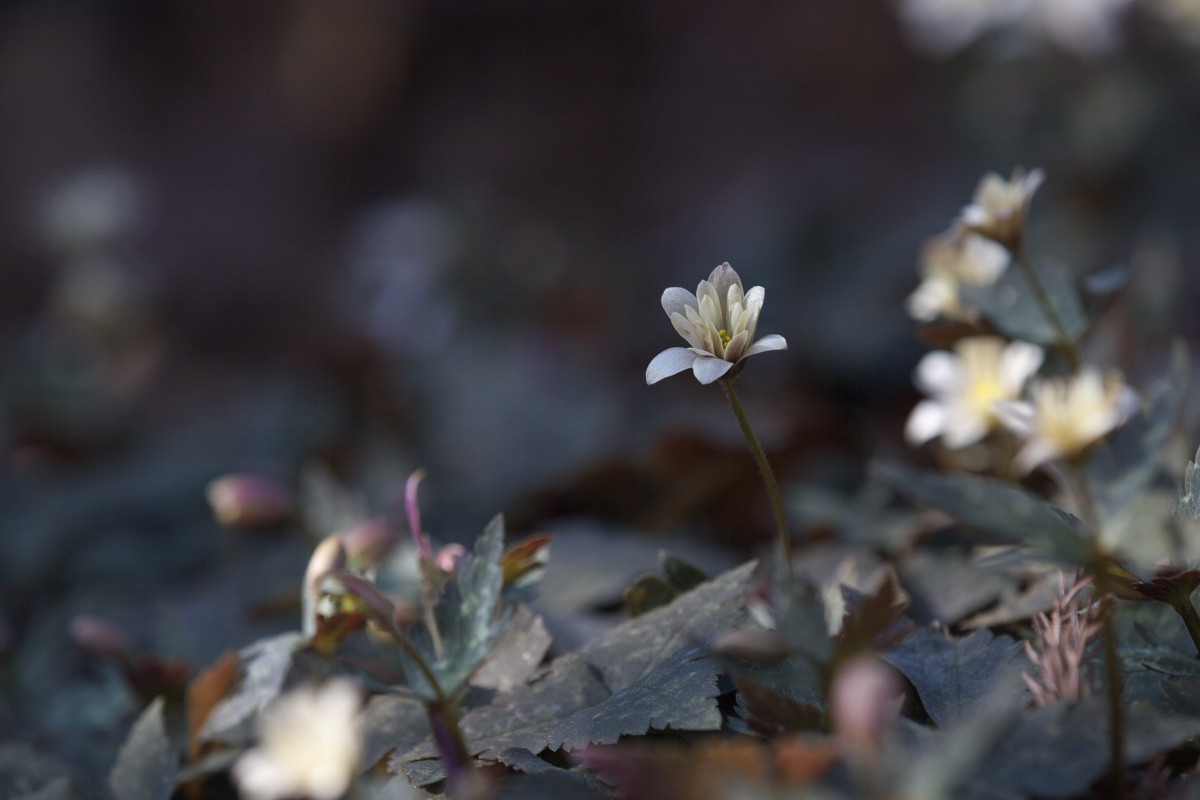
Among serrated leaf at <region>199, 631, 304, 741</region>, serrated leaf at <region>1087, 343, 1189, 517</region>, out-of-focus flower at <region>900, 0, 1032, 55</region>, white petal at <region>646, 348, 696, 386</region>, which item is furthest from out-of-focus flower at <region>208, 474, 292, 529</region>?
out-of-focus flower at <region>900, 0, 1032, 55</region>

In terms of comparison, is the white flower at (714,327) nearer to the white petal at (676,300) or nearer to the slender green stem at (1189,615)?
the white petal at (676,300)

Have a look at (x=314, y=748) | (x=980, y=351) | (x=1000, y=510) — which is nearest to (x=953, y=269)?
(x=980, y=351)

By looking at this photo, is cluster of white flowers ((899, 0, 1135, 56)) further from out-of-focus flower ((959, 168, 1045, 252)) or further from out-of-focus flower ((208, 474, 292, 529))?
out-of-focus flower ((208, 474, 292, 529))

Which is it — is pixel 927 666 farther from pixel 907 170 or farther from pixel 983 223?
pixel 907 170

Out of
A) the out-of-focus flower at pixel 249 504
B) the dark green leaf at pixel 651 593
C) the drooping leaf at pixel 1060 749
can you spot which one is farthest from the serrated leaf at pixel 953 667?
the out-of-focus flower at pixel 249 504

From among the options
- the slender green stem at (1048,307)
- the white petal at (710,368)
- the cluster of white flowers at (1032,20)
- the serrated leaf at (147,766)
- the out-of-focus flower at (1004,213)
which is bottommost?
the serrated leaf at (147,766)

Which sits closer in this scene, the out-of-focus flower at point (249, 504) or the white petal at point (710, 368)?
the white petal at point (710, 368)

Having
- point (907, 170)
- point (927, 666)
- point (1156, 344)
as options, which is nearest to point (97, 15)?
point (907, 170)
